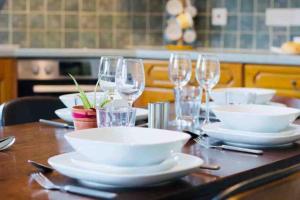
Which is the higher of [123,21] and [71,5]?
[71,5]

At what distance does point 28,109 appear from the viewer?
7.36 feet

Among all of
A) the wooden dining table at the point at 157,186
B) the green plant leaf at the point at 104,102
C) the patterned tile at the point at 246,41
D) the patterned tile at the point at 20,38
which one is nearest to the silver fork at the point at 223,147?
the wooden dining table at the point at 157,186

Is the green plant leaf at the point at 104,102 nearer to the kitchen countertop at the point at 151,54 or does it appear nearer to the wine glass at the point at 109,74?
the wine glass at the point at 109,74

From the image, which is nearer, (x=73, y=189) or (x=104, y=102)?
(x=73, y=189)

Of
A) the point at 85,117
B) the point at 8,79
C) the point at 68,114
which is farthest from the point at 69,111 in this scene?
the point at 8,79

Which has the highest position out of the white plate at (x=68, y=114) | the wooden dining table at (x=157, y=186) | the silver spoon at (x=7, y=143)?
the white plate at (x=68, y=114)

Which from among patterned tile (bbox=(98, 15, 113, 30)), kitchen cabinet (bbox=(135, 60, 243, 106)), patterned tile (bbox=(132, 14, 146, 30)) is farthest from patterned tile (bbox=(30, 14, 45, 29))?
kitchen cabinet (bbox=(135, 60, 243, 106))

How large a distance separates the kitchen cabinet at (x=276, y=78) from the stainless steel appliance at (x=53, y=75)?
102 centimetres

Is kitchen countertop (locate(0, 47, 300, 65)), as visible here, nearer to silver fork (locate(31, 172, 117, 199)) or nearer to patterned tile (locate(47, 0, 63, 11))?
patterned tile (locate(47, 0, 63, 11))

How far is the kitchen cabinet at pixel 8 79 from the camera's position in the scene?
158 inches

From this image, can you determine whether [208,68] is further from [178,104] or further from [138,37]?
[138,37]

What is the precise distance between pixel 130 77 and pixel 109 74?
84 millimetres

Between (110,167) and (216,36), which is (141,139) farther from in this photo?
(216,36)

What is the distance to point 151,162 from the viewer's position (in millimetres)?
1215
